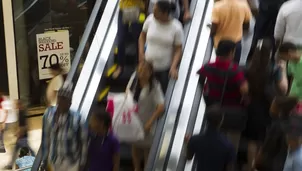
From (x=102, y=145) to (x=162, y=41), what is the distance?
1448mm

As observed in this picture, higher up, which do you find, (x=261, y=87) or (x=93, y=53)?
(x=261, y=87)

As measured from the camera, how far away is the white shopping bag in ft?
16.5

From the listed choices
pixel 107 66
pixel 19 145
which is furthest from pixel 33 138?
pixel 107 66

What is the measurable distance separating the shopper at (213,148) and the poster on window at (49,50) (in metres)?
6.88

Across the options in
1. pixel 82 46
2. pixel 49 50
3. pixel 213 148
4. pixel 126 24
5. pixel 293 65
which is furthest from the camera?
pixel 49 50

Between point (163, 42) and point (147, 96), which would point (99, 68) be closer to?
point (163, 42)

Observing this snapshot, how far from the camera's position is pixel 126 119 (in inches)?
198

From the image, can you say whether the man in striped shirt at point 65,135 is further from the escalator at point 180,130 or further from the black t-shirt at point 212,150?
the black t-shirt at point 212,150

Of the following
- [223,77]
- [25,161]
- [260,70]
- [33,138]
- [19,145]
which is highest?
[260,70]

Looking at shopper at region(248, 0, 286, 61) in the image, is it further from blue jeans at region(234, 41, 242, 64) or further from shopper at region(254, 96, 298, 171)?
shopper at region(254, 96, 298, 171)

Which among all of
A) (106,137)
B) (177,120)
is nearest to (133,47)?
(177,120)

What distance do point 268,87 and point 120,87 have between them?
1.96m

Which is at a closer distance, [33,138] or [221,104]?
[221,104]

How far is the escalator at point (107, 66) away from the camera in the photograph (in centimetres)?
551
